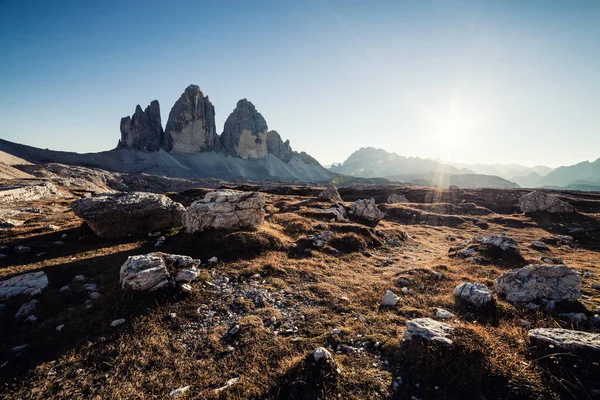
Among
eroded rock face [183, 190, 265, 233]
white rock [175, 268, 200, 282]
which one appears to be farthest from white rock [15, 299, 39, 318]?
eroded rock face [183, 190, 265, 233]

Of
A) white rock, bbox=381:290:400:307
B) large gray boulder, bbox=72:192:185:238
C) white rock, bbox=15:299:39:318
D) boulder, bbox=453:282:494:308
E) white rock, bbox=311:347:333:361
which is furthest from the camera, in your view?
large gray boulder, bbox=72:192:185:238

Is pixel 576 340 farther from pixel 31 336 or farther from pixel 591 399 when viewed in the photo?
pixel 31 336

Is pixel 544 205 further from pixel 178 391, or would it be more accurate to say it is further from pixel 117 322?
pixel 117 322

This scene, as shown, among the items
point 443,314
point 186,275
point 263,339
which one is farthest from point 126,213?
point 443,314

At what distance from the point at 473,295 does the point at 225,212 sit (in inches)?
591

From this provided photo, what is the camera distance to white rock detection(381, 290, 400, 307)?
1029 centimetres

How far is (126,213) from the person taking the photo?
17.9m

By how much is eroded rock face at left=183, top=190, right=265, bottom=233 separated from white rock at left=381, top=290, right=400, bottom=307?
1062 centimetres

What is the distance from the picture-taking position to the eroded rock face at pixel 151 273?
982cm

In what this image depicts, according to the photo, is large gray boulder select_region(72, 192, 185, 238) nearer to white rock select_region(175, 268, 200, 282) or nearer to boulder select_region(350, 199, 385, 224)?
white rock select_region(175, 268, 200, 282)

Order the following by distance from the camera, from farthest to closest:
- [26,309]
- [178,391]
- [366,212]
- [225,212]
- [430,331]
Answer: [366,212] < [225,212] < [26,309] < [430,331] < [178,391]

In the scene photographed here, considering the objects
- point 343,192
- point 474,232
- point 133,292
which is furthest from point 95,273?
point 343,192

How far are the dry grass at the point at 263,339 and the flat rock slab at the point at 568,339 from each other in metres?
0.55

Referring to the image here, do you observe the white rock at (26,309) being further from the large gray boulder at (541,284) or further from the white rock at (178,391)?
the large gray boulder at (541,284)
